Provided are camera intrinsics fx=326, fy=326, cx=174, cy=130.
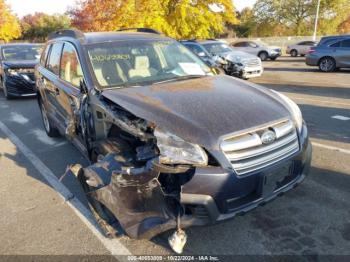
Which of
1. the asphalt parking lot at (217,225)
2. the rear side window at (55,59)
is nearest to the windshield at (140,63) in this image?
the rear side window at (55,59)

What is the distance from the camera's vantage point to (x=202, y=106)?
3.03 metres

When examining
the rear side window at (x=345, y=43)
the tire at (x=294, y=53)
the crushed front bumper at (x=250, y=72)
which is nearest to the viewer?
the crushed front bumper at (x=250, y=72)

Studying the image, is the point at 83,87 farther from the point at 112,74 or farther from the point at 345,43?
the point at 345,43

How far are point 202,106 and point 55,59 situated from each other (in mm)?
3106

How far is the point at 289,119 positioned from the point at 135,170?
152cm

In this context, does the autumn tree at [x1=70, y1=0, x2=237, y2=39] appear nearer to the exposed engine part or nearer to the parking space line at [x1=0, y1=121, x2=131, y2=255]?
the parking space line at [x1=0, y1=121, x2=131, y2=255]

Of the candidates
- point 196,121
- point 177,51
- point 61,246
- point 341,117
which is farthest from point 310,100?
point 61,246

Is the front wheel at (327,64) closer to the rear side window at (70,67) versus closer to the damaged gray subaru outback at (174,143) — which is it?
the damaged gray subaru outback at (174,143)

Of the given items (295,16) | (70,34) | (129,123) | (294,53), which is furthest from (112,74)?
(295,16)

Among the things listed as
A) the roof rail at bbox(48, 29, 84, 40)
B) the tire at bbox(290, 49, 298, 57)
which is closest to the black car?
the roof rail at bbox(48, 29, 84, 40)

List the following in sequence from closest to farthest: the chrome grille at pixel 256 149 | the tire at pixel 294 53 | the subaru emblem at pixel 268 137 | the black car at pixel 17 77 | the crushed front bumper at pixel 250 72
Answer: the chrome grille at pixel 256 149, the subaru emblem at pixel 268 137, the black car at pixel 17 77, the crushed front bumper at pixel 250 72, the tire at pixel 294 53

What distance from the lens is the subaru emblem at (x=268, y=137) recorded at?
109 inches

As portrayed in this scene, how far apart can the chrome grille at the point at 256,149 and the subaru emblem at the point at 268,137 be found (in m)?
0.02

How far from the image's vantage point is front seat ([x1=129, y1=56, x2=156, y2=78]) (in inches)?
155
